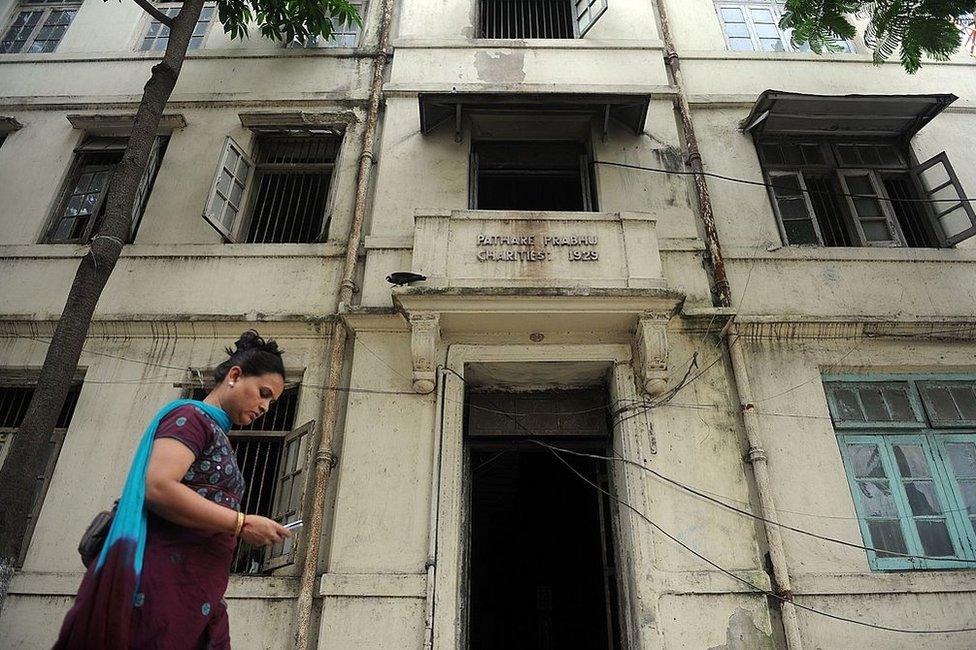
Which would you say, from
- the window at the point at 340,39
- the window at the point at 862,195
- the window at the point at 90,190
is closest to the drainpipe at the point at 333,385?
the window at the point at 340,39

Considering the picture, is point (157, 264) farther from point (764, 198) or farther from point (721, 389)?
point (764, 198)

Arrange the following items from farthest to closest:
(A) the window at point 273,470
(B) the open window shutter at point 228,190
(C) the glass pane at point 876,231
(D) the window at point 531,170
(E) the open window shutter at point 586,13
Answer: (E) the open window shutter at point 586,13
(D) the window at point 531,170
(C) the glass pane at point 876,231
(B) the open window shutter at point 228,190
(A) the window at point 273,470

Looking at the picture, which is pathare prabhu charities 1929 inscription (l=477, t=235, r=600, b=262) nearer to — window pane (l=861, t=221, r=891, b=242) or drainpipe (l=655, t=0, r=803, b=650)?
drainpipe (l=655, t=0, r=803, b=650)

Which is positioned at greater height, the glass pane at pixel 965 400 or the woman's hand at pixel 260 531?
the glass pane at pixel 965 400

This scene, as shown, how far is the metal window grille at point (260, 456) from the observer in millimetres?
5582

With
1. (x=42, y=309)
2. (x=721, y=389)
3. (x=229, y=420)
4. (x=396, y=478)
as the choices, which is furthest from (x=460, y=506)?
(x=42, y=309)

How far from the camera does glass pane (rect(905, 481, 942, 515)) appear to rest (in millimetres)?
5594

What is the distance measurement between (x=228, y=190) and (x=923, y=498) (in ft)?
25.8

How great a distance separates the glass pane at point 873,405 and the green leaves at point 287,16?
23.9 ft

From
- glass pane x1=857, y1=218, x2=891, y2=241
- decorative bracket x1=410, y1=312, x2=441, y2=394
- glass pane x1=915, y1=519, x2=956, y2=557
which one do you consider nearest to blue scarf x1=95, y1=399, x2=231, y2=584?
decorative bracket x1=410, y1=312, x2=441, y2=394

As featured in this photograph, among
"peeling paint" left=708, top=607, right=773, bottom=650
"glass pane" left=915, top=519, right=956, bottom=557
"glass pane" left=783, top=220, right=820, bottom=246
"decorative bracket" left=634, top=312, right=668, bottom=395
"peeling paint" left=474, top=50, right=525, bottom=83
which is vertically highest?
"peeling paint" left=474, top=50, right=525, bottom=83

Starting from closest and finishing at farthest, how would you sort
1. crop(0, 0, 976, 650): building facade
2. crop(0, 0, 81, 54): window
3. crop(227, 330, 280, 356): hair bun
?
crop(227, 330, 280, 356): hair bun < crop(0, 0, 976, 650): building facade < crop(0, 0, 81, 54): window

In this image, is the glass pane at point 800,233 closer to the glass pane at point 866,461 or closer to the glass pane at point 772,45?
the glass pane at point 866,461

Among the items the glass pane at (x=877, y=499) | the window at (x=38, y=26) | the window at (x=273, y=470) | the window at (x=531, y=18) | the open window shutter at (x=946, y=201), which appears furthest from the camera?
the window at (x=38, y=26)
